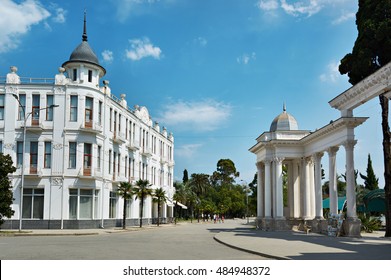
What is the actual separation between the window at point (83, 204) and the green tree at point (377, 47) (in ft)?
88.0

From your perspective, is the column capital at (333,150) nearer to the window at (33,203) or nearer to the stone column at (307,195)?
the stone column at (307,195)

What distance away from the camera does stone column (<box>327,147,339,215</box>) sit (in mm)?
33094

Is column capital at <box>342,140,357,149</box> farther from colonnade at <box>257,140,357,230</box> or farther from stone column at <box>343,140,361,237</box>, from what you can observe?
colonnade at <box>257,140,357,230</box>

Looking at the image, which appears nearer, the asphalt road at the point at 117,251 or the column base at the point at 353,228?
the asphalt road at the point at 117,251

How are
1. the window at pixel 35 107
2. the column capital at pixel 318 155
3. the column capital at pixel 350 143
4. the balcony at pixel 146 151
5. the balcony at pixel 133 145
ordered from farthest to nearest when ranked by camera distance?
the balcony at pixel 146 151 → the balcony at pixel 133 145 → the window at pixel 35 107 → the column capital at pixel 318 155 → the column capital at pixel 350 143

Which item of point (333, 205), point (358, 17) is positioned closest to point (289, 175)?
point (333, 205)

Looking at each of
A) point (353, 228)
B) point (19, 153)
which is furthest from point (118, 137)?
point (353, 228)

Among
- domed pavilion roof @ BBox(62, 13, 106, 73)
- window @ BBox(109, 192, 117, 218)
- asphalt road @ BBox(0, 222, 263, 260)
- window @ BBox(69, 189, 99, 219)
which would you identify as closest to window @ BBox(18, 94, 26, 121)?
domed pavilion roof @ BBox(62, 13, 106, 73)

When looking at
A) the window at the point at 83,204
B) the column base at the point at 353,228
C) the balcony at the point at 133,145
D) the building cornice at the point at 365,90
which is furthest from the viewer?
the balcony at the point at 133,145

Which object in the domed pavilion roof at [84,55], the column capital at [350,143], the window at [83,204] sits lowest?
the window at [83,204]

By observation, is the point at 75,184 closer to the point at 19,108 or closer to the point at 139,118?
the point at 19,108

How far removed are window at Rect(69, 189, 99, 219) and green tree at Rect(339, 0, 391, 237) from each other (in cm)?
2683

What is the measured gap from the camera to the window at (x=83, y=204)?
43469 millimetres

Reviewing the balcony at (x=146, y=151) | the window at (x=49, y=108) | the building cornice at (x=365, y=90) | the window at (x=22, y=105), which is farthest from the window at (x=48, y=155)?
the building cornice at (x=365, y=90)
